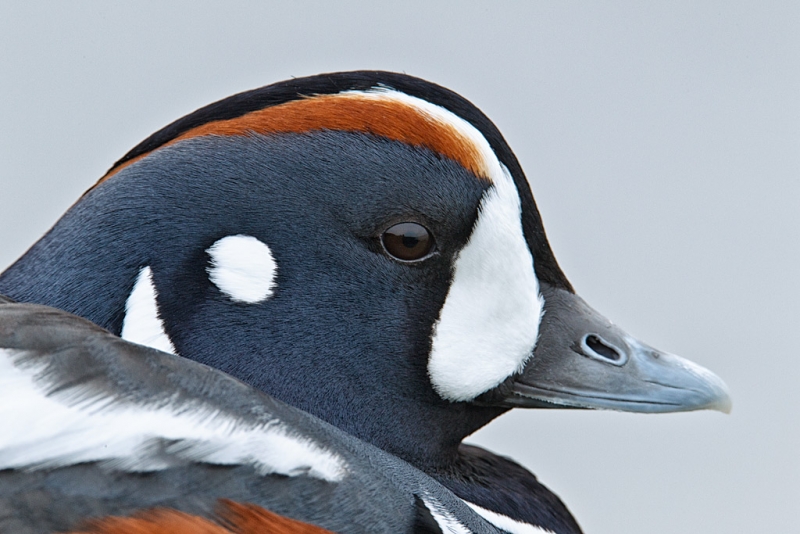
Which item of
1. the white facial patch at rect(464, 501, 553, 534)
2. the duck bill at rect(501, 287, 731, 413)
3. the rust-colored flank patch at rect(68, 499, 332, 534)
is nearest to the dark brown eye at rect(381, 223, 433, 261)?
the duck bill at rect(501, 287, 731, 413)

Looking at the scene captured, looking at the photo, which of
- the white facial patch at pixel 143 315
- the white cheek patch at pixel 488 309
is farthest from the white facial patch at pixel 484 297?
the white facial patch at pixel 143 315

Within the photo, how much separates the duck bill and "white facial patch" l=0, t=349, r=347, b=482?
485mm

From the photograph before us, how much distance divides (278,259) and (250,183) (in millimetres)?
99

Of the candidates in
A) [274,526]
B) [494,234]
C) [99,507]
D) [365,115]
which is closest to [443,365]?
[494,234]

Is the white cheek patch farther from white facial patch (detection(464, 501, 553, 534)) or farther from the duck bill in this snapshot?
white facial patch (detection(464, 501, 553, 534))

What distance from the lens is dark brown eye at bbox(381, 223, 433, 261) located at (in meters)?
1.36

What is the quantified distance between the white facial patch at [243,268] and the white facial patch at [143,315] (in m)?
0.07

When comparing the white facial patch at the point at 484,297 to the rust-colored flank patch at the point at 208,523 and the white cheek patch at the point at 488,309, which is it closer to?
the white cheek patch at the point at 488,309

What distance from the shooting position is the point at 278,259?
134cm

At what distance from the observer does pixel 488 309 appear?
1412mm

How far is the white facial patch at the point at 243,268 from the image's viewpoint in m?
1.31

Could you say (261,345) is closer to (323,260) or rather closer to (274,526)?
(323,260)

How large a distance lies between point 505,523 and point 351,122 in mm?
550

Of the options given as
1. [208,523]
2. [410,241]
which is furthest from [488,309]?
[208,523]
